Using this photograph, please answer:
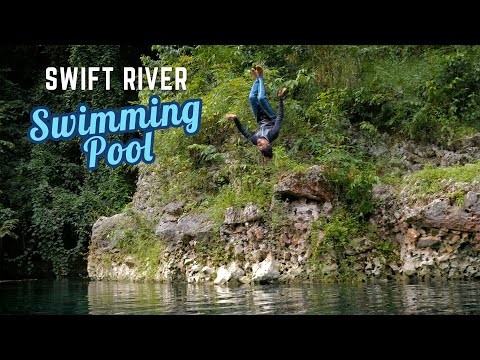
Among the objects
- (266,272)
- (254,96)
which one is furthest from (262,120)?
(266,272)

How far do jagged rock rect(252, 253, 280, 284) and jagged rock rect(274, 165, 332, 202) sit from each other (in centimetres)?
106

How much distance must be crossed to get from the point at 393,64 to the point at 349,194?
3.81m

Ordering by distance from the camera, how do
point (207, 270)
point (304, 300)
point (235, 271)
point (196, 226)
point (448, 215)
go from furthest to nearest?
point (196, 226) → point (207, 270) → point (235, 271) → point (448, 215) → point (304, 300)

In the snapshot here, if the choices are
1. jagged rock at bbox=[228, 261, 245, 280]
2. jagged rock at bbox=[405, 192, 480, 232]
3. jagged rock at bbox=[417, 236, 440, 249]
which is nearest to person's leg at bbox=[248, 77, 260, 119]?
jagged rock at bbox=[228, 261, 245, 280]

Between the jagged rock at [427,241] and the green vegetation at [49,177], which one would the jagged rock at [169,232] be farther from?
the green vegetation at [49,177]

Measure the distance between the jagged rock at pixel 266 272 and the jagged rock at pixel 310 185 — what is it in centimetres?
106

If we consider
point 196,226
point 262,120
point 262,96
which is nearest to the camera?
point 262,96

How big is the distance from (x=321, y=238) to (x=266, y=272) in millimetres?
928

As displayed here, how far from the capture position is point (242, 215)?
29.0 ft

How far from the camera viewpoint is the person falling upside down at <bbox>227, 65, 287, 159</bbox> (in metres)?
7.21

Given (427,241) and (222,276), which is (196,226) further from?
(427,241)

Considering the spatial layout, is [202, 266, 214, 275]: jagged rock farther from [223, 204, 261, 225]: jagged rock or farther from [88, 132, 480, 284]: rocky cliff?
[223, 204, 261, 225]: jagged rock
